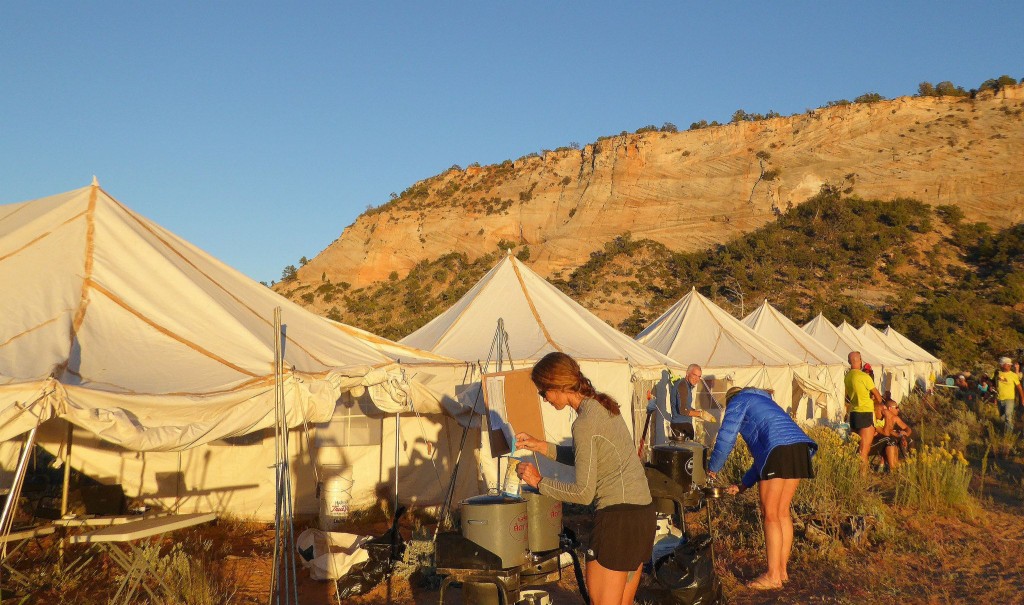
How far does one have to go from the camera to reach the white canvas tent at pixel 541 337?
10453mm

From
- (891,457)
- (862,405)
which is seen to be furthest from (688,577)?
(891,457)

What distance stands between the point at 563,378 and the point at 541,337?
7.14m

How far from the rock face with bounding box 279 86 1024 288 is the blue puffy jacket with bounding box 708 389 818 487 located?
41.9 metres

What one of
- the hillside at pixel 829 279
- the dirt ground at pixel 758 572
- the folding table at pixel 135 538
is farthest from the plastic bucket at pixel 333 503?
the hillside at pixel 829 279

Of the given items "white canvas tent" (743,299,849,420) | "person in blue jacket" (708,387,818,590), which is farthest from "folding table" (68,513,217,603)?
"white canvas tent" (743,299,849,420)

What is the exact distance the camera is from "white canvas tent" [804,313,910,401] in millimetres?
22781

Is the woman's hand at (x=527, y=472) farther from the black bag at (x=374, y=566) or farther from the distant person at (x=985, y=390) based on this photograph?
the distant person at (x=985, y=390)

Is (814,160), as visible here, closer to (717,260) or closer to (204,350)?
(717,260)

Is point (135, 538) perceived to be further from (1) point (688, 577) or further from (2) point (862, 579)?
(2) point (862, 579)

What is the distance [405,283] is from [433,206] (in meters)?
8.89

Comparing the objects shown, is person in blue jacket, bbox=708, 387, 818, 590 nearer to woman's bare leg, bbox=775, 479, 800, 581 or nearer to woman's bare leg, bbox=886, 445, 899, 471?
woman's bare leg, bbox=775, 479, 800, 581

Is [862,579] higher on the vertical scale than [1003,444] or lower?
lower

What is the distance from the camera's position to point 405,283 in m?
49.4

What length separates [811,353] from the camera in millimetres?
19250
